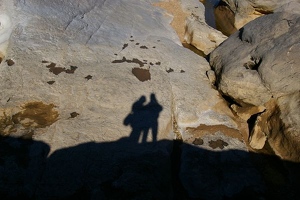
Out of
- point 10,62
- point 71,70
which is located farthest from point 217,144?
point 10,62

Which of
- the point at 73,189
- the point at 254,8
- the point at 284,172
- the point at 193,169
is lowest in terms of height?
the point at 73,189

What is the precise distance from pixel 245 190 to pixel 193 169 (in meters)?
2.09

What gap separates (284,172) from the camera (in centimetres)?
1111

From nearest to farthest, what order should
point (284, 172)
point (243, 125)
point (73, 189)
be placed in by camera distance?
point (73, 189) → point (284, 172) → point (243, 125)

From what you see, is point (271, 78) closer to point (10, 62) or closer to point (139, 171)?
point (139, 171)

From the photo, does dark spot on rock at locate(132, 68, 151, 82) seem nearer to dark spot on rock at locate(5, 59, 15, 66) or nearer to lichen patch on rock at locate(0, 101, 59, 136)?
lichen patch on rock at locate(0, 101, 59, 136)

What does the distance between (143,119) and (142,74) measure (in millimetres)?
3282

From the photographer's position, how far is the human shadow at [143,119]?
10.6 m

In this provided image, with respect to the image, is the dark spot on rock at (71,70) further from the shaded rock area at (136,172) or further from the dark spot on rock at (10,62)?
the shaded rock area at (136,172)

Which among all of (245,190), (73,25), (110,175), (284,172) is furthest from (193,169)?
(73,25)

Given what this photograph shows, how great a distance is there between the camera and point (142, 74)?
1358 cm

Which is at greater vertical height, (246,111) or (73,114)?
(246,111)

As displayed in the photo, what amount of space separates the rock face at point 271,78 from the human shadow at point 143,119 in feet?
14.3

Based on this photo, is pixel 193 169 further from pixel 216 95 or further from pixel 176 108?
pixel 216 95
